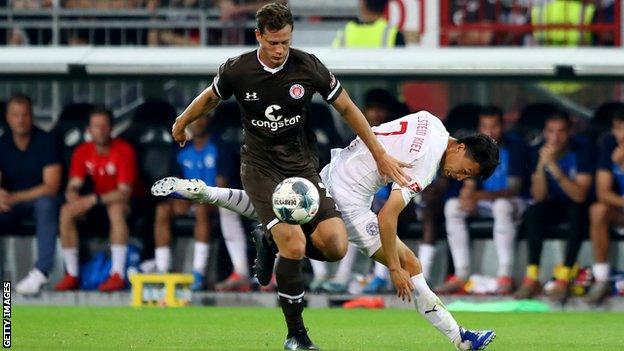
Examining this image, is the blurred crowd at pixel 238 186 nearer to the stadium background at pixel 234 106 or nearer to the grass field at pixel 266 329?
the stadium background at pixel 234 106

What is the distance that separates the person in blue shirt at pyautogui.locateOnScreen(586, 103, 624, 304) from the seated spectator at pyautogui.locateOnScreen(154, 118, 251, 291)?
3.33 meters

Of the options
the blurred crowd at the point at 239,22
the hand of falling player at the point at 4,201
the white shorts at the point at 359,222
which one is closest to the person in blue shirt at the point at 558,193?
the blurred crowd at the point at 239,22

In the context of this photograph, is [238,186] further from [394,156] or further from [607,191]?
[394,156]

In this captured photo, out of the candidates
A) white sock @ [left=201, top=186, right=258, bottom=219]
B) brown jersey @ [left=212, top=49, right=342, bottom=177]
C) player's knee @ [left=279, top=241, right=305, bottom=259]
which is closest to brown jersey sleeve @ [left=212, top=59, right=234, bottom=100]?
brown jersey @ [left=212, top=49, right=342, bottom=177]

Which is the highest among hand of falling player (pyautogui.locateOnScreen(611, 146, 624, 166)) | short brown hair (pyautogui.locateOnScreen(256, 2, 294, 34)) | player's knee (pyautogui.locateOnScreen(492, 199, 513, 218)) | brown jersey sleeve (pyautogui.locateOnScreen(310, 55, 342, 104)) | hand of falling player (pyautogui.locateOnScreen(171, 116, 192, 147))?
short brown hair (pyautogui.locateOnScreen(256, 2, 294, 34))

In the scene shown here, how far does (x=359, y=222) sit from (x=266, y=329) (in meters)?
1.98

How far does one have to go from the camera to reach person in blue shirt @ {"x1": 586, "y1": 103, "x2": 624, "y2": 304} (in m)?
15.5

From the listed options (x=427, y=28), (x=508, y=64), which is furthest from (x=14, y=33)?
(x=508, y=64)

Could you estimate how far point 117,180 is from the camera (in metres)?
16.4

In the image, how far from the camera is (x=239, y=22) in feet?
62.2

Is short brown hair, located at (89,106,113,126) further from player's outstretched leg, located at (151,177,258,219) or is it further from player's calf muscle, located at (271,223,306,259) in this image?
player's calf muscle, located at (271,223,306,259)

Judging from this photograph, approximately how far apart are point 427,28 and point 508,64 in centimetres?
279

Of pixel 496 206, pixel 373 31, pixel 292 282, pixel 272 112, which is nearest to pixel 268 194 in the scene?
pixel 272 112

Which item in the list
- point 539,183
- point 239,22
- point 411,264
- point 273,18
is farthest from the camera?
point 239,22
